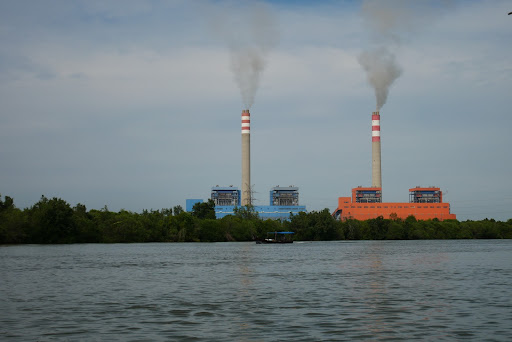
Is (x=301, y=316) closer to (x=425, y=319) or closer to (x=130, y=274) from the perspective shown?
(x=425, y=319)

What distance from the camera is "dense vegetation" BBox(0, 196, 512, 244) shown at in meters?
106

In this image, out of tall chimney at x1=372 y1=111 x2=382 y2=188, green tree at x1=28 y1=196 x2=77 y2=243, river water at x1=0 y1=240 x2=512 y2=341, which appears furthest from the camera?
tall chimney at x1=372 y1=111 x2=382 y2=188

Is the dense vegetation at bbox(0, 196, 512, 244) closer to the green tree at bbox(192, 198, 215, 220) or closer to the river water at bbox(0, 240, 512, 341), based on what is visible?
the green tree at bbox(192, 198, 215, 220)

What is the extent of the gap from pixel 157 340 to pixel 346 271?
91.2ft

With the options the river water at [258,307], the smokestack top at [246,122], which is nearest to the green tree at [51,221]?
the river water at [258,307]

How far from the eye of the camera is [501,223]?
175 metres

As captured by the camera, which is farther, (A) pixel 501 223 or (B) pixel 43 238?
(A) pixel 501 223

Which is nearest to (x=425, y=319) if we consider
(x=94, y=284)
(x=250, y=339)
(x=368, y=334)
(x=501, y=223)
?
(x=368, y=334)

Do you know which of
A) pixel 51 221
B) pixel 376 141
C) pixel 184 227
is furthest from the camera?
pixel 376 141

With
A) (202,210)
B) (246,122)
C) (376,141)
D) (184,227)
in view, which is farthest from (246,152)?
(184,227)

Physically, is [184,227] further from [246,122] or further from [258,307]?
[258,307]

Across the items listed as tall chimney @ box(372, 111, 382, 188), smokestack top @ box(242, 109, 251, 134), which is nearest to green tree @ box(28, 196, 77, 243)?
smokestack top @ box(242, 109, 251, 134)

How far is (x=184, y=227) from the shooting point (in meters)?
133

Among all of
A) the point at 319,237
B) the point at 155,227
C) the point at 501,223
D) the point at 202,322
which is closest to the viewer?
the point at 202,322
